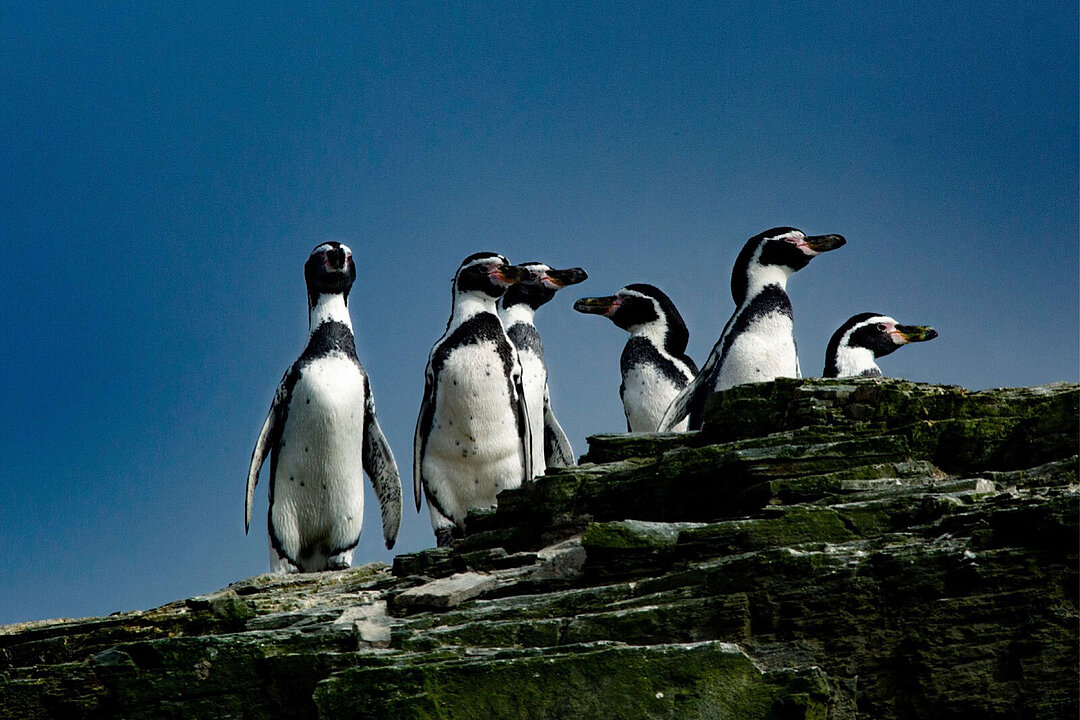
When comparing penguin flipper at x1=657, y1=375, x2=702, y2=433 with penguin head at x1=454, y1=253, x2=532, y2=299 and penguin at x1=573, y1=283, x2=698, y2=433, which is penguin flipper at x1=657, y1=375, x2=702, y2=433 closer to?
penguin head at x1=454, y1=253, x2=532, y2=299

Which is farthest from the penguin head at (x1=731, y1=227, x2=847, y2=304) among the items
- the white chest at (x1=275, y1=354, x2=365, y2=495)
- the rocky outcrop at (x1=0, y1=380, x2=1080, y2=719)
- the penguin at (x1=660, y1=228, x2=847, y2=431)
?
the rocky outcrop at (x1=0, y1=380, x2=1080, y2=719)

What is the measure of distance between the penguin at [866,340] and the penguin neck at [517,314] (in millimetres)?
2783

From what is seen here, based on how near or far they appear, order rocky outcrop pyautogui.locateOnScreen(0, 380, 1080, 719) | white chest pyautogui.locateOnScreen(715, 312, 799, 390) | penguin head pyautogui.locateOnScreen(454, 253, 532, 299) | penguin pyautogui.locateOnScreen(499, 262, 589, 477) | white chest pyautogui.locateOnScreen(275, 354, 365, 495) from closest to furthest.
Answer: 1. rocky outcrop pyautogui.locateOnScreen(0, 380, 1080, 719)
2. white chest pyautogui.locateOnScreen(275, 354, 365, 495)
3. white chest pyautogui.locateOnScreen(715, 312, 799, 390)
4. penguin head pyautogui.locateOnScreen(454, 253, 532, 299)
5. penguin pyautogui.locateOnScreen(499, 262, 589, 477)

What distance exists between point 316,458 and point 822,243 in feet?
14.3

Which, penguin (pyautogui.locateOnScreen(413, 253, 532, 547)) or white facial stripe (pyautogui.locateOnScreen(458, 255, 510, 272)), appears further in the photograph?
white facial stripe (pyautogui.locateOnScreen(458, 255, 510, 272))

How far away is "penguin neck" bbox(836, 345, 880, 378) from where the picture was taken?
1266cm

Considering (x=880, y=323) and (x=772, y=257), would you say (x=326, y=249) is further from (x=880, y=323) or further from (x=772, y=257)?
(x=880, y=323)

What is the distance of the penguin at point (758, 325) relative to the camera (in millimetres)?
10047

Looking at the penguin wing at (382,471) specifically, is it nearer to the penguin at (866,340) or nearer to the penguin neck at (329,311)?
the penguin neck at (329,311)

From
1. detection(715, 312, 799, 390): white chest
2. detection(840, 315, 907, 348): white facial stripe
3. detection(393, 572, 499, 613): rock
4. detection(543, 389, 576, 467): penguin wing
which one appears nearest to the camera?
detection(393, 572, 499, 613): rock

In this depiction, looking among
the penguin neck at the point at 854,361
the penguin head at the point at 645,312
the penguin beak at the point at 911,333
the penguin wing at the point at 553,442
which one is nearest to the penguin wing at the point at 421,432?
the penguin wing at the point at 553,442

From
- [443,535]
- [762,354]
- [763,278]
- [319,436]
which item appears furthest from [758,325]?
[319,436]

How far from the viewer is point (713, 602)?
5445 millimetres

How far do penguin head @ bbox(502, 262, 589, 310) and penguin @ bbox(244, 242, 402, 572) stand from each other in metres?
2.64
